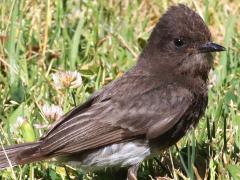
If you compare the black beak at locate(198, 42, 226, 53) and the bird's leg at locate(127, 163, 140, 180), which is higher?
the black beak at locate(198, 42, 226, 53)

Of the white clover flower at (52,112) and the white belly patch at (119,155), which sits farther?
the white clover flower at (52,112)

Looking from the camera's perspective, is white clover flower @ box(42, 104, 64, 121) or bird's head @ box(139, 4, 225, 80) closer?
bird's head @ box(139, 4, 225, 80)

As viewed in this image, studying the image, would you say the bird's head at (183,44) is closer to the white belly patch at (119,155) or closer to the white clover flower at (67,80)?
the white belly patch at (119,155)

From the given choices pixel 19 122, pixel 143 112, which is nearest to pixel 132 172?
pixel 143 112

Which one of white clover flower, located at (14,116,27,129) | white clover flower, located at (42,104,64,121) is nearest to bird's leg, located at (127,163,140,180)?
white clover flower, located at (42,104,64,121)

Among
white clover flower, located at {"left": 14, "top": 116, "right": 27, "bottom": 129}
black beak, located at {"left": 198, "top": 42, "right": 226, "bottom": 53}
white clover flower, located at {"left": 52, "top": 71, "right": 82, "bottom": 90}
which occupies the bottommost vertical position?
white clover flower, located at {"left": 14, "top": 116, "right": 27, "bottom": 129}

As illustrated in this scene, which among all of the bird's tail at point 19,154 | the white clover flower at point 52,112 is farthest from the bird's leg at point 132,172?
the white clover flower at point 52,112

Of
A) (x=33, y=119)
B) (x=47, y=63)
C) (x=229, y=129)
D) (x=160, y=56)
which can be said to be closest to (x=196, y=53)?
(x=160, y=56)

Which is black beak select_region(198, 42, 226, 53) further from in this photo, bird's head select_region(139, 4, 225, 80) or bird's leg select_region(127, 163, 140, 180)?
bird's leg select_region(127, 163, 140, 180)
